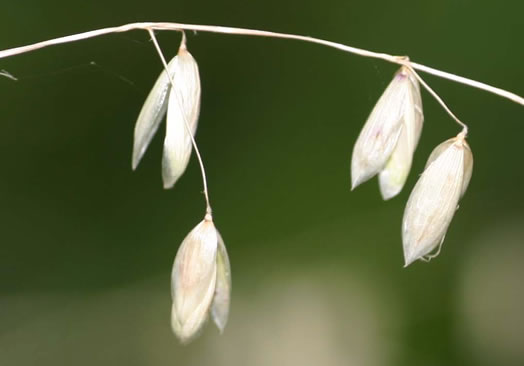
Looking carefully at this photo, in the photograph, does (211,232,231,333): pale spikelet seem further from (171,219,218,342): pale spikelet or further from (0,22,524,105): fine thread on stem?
(0,22,524,105): fine thread on stem

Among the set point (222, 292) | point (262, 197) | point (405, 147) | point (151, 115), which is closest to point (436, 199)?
point (405, 147)

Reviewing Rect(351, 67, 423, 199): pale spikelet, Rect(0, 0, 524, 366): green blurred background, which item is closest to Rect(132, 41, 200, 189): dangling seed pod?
Rect(351, 67, 423, 199): pale spikelet

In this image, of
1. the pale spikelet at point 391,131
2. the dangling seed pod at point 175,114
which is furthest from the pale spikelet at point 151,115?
the pale spikelet at point 391,131

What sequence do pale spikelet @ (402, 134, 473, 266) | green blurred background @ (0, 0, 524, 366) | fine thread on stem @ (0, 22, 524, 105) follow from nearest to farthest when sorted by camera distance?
fine thread on stem @ (0, 22, 524, 105) < pale spikelet @ (402, 134, 473, 266) < green blurred background @ (0, 0, 524, 366)

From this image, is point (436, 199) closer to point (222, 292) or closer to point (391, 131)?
point (391, 131)

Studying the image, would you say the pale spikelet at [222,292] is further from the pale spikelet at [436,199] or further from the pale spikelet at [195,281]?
the pale spikelet at [436,199]

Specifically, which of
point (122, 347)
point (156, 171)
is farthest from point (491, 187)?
point (122, 347)
